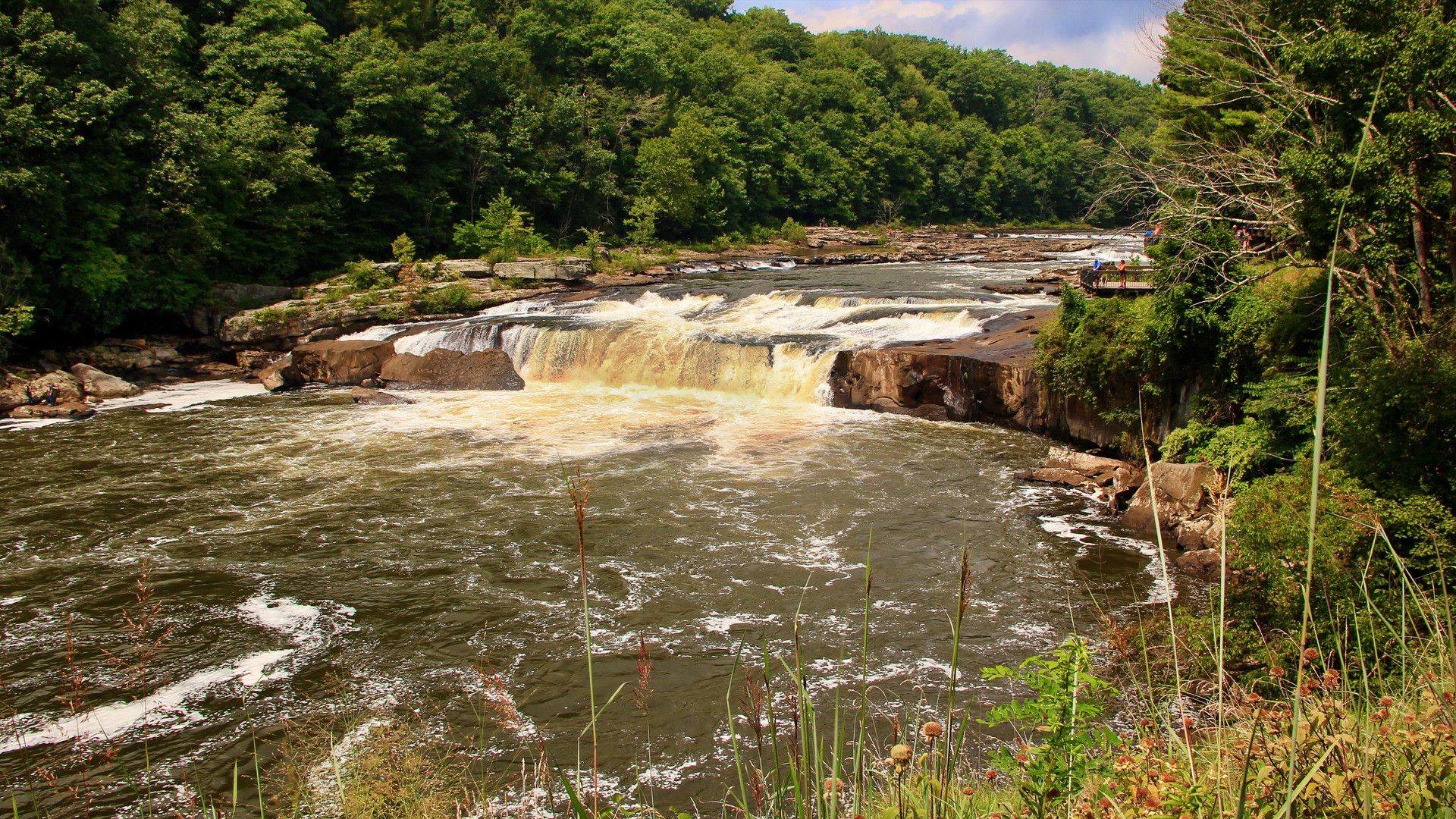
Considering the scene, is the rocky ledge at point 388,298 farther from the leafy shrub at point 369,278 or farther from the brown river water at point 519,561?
the brown river water at point 519,561

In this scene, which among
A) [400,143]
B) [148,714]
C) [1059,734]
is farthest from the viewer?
[400,143]

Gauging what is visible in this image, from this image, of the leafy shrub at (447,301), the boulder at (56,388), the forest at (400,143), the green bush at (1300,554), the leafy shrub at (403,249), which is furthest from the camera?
the leafy shrub at (403,249)

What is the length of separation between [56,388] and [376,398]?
6.63 m

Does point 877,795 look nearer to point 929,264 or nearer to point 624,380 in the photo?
point 624,380

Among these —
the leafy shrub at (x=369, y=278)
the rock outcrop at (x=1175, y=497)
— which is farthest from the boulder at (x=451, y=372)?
the rock outcrop at (x=1175, y=497)

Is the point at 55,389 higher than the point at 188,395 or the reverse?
higher

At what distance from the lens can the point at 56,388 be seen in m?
17.7

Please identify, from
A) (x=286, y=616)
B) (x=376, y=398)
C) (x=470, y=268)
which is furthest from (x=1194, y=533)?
(x=470, y=268)

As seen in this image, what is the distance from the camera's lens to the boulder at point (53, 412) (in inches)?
660

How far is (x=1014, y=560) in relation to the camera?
9.55 meters

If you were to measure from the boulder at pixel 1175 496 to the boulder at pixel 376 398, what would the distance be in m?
14.5

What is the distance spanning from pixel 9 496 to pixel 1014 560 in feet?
46.2

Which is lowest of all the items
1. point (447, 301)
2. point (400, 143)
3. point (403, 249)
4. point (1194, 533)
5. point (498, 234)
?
point (1194, 533)

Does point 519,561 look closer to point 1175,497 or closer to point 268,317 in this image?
point 1175,497
